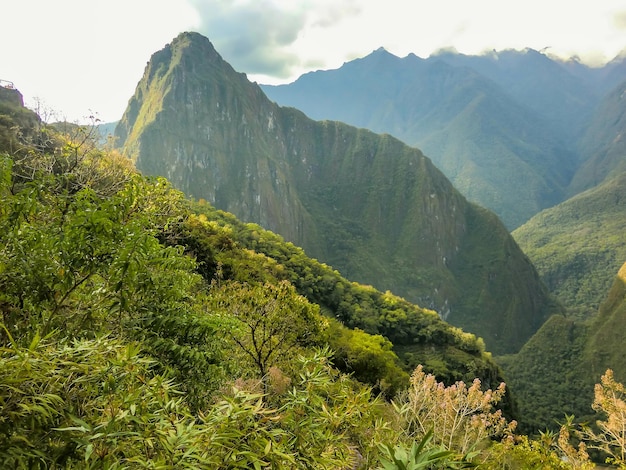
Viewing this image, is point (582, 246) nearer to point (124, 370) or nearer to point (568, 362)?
point (568, 362)

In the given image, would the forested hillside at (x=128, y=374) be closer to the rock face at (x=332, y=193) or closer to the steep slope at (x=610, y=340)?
the steep slope at (x=610, y=340)

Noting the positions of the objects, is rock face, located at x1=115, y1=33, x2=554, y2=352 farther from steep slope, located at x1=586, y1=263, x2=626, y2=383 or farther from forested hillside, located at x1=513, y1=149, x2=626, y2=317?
steep slope, located at x1=586, y1=263, x2=626, y2=383

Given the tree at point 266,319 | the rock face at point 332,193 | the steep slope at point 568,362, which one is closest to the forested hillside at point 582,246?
the rock face at point 332,193

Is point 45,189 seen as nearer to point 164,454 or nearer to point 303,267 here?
point 164,454

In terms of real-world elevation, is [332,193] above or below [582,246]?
above

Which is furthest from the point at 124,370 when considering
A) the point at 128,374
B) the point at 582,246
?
the point at 582,246
